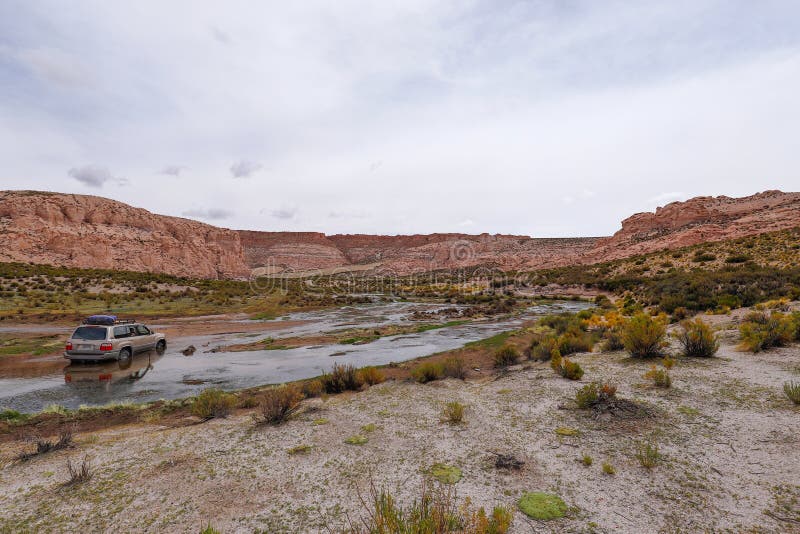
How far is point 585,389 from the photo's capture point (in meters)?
6.71

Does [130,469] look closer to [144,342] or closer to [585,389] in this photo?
[585,389]

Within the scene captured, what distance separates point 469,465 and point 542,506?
46.8 inches

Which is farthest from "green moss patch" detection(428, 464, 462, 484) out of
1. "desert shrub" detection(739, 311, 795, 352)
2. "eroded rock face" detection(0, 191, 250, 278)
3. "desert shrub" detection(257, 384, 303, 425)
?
"eroded rock face" detection(0, 191, 250, 278)

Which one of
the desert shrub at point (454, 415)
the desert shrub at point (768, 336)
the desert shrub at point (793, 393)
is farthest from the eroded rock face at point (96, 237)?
the desert shrub at point (768, 336)

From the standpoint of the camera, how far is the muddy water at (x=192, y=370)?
9711mm

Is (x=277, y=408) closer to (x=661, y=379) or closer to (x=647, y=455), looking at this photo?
(x=647, y=455)

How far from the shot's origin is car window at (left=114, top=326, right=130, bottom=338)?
1310cm

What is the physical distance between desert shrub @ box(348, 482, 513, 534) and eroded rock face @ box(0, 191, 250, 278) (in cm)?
7345

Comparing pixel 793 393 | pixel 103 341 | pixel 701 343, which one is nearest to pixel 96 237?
pixel 103 341

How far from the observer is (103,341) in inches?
493

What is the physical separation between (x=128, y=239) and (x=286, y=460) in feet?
277

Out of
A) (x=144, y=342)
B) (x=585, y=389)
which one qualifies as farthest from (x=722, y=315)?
(x=144, y=342)

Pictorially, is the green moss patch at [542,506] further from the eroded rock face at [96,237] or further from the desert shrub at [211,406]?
the eroded rock face at [96,237]

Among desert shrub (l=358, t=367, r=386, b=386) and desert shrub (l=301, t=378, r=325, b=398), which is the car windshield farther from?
desert shrub (l=358, t=367, r=386, b=386)
